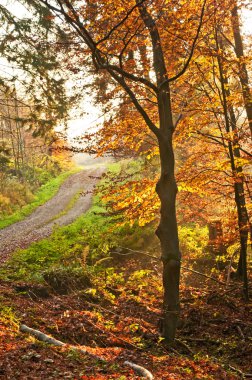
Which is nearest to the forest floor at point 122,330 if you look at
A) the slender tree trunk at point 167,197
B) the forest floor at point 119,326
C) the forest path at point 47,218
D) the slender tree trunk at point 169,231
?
the forest floor at point 119,326

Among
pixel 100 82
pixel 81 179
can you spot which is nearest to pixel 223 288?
pixel 100 82

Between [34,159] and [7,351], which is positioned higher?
[34,159]

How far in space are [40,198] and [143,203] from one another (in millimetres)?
19541

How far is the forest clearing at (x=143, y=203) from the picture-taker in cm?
593

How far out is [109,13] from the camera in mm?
6234

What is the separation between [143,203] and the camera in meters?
8.42

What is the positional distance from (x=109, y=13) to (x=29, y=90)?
678cm

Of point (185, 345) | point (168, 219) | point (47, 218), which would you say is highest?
point (168, 219)

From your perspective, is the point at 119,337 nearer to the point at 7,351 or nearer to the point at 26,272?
the point at 7,351

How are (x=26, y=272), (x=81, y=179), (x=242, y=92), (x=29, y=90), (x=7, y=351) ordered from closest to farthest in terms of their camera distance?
1. (x=7, y=351)
2. (x=242, y=92)
3. (x=26, y=272)
4. (x=29, y=90)
5. (x=81, y=179)

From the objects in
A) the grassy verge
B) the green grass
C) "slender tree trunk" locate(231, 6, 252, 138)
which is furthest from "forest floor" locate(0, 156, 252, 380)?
the green grass

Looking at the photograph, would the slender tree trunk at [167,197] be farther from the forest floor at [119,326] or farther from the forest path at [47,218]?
the forest path at [47,218]

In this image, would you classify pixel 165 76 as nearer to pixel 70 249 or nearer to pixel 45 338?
pixel 45 338

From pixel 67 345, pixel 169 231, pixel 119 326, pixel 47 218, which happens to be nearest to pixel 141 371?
pixel 67 345
